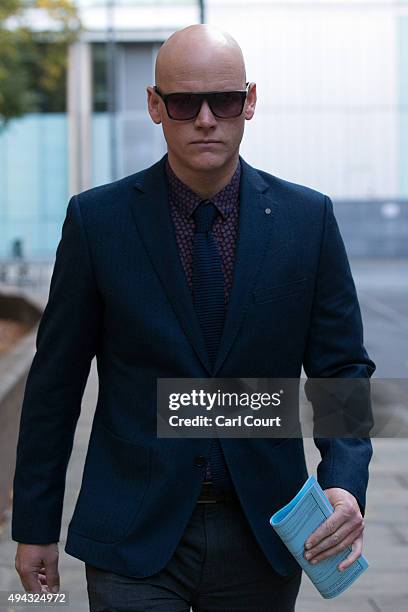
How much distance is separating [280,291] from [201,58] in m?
0.50

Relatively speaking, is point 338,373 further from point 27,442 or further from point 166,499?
point 27,442

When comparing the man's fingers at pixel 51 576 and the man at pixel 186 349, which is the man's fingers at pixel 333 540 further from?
the man's fingers at pixel 51 576

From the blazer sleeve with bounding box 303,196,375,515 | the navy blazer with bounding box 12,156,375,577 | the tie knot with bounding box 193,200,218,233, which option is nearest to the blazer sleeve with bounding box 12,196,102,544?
the navy blazer with bounding box 12,156,375,577

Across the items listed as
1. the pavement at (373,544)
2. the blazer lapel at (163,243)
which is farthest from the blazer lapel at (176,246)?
the pavement at (373,544)

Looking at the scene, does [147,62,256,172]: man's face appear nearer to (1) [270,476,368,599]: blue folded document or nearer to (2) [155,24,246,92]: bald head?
(2) [155,24,246,92]: bald head

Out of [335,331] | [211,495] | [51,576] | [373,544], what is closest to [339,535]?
[211,495]

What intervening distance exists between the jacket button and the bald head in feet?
2.43

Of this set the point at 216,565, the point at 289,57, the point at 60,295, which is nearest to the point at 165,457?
the point at 216,565

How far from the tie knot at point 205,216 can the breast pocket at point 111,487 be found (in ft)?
1.53

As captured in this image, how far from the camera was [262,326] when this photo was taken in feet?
8.68

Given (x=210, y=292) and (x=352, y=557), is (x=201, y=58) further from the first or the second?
(x=352, y=557)

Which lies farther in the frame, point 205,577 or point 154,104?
point 154,104

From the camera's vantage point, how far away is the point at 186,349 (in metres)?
2.60

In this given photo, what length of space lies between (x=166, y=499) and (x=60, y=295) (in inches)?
19.1
